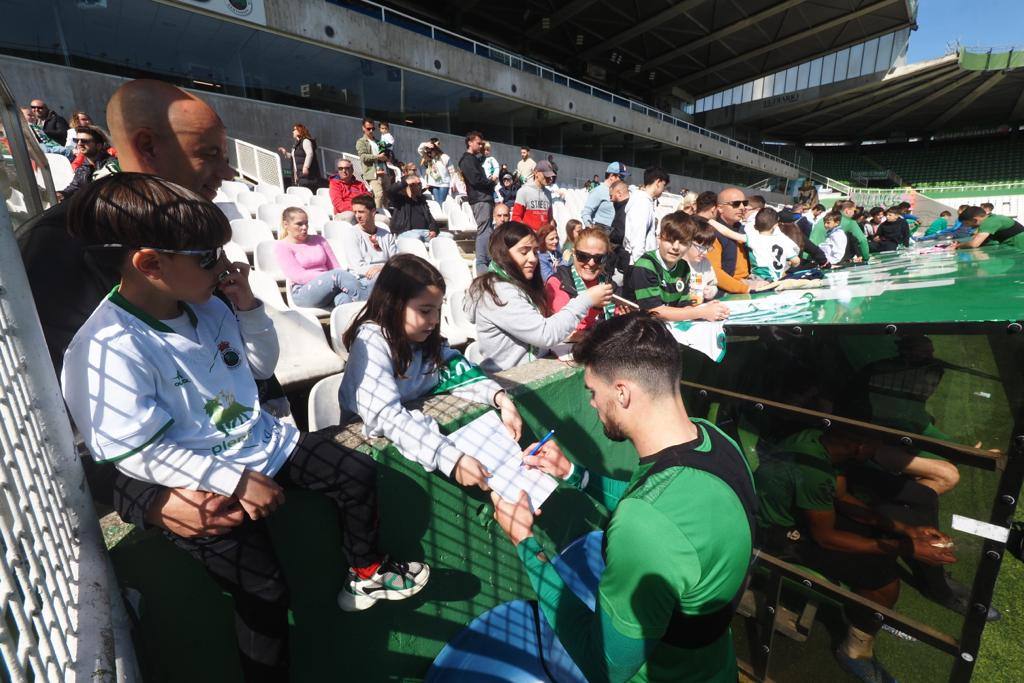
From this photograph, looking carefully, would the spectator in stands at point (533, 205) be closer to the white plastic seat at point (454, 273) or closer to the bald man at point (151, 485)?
the white plastic seat at point (454, 273)

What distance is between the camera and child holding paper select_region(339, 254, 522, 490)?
1.67 meters

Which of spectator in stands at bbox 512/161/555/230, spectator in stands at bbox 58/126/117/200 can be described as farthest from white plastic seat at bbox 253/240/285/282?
spectator in stands at bbox 512/161/555/230

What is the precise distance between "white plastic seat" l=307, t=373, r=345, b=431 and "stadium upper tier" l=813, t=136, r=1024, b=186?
177 ft

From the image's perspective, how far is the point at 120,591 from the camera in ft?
3.97

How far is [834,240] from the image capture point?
297 inches

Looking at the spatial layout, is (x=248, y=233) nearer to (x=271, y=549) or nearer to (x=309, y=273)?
(x=309, y=273)

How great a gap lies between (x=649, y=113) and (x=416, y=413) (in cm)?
2885

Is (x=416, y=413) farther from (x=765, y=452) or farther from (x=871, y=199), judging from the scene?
(x=871, y=199)

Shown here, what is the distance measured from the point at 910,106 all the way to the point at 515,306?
51.7 meters

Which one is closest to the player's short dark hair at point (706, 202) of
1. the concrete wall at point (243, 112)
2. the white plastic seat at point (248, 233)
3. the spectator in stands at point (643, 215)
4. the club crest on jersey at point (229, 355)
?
the spectator in stands at point (643, 215)

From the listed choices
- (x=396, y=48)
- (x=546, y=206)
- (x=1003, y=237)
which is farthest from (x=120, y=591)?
(x=396, y=48)

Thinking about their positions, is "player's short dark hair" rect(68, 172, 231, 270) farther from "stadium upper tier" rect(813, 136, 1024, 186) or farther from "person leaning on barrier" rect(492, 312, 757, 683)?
"stadium upper tier" rect(813, 136, 1024, 186)

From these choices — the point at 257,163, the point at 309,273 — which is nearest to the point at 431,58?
the point at 257,163

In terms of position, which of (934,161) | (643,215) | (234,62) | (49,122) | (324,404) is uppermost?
(934,161)
